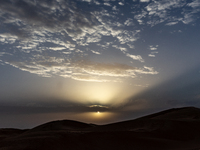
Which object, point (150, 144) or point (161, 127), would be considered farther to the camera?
point (161, 127)

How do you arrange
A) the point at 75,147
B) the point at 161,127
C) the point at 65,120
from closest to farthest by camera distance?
the point at 75,147 < the point at 161,127 < the point at 65,120

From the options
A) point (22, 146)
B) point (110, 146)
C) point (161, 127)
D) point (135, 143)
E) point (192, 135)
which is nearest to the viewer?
point (22, 146)

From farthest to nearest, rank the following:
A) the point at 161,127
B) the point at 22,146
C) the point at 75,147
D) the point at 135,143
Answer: the point at 161,127 → the point at 135,143 → the point at 75,147 → the point at 22,146

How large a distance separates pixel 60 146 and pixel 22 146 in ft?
11.3

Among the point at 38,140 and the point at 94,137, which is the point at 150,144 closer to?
the point at 94,137

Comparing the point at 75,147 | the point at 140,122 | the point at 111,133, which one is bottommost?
the point at 75,147

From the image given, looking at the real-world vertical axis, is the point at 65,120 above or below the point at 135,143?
above

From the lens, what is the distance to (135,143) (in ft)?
69.9

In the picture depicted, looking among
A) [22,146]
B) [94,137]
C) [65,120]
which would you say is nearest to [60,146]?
[22,146]

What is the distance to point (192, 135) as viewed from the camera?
2642cm

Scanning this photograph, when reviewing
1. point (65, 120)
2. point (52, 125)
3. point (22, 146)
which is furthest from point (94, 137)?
point (65, 120)

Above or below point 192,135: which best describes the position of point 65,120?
above

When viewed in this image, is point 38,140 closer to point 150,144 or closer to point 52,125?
point 150,144

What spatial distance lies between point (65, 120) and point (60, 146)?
3384 cm
